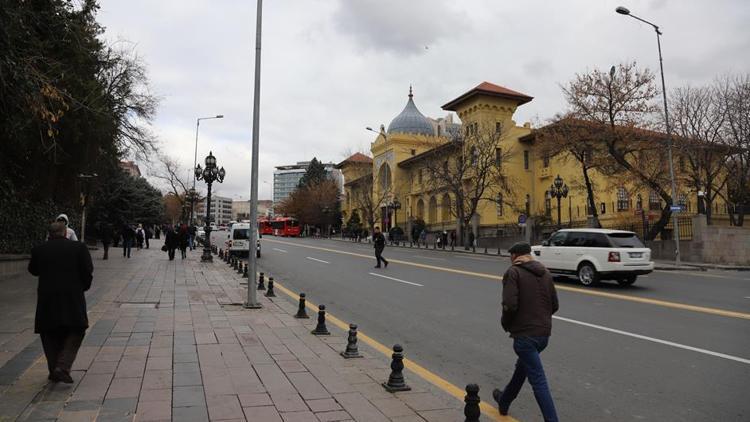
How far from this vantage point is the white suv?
15203 mm

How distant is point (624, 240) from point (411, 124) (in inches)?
2283

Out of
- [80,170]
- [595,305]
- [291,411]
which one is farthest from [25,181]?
[595,305]

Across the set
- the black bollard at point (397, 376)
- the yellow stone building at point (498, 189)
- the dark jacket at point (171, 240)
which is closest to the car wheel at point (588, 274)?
the black bollard at point (397, 376)

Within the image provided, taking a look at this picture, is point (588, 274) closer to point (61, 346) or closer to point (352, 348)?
point (352, 348)

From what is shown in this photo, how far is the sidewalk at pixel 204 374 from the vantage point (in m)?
4.85

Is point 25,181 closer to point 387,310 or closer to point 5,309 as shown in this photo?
point 5,309

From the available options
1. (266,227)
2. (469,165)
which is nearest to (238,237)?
(469,165)

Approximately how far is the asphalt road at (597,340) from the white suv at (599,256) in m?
0.47

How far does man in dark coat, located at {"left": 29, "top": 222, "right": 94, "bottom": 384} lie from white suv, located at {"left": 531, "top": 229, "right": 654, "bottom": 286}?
13.5 meters

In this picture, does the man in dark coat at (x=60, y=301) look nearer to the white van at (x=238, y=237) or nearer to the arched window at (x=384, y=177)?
the white van at (x=238, y=237)

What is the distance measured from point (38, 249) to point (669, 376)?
7209 millimetres

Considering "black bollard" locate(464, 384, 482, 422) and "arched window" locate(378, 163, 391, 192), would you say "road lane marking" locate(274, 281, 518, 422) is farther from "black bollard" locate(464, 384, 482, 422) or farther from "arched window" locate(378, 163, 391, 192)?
"arched window" locate(378, 163, 391, 192)

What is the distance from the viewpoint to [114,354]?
22.6 ft

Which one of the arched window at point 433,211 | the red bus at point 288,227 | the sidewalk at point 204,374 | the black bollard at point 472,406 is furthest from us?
the red bus at point 288,227
